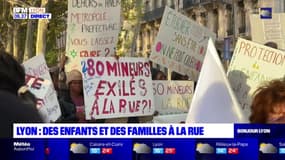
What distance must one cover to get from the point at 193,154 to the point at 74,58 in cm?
202

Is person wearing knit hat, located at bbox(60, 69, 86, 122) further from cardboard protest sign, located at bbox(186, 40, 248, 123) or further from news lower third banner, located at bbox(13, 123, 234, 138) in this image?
news lower third banner, located at bbox(13, 123, 234, 138)

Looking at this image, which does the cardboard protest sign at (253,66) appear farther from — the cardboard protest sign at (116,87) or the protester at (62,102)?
the protester at (62,102)

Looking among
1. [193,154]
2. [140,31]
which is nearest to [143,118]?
[140,31]

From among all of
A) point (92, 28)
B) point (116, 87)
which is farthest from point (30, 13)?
point (116, 87)

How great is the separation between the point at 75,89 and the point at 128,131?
6.29ft

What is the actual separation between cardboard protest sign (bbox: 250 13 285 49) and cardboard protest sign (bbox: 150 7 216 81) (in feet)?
0.90

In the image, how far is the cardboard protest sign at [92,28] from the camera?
11.7 feet

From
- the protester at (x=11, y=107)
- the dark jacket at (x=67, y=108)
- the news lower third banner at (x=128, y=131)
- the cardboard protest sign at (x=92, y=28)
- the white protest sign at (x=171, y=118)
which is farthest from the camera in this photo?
the cardboard protest sign at (x=92, y=28)

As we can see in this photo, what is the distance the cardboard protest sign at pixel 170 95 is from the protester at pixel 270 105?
3.51 feet

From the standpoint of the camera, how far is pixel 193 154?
162 centimetres

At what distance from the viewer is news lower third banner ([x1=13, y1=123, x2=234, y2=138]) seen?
5.45ft

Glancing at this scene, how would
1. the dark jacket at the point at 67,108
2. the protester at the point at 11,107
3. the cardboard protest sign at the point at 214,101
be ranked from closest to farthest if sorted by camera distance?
the protester at the point at 11,107, the cardboard protest sign at the point at 214,101, the dark jacket at the point at 67,108

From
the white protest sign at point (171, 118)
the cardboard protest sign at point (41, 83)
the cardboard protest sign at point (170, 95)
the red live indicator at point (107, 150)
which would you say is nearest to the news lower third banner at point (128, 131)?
the red live indicator at point (107, 150)

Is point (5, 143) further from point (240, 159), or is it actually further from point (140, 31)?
point (140, 31)
